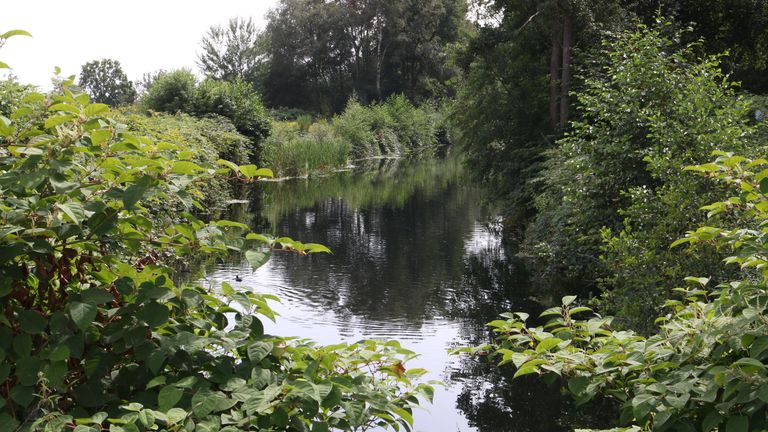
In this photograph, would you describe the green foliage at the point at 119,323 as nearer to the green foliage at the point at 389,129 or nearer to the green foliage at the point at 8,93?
the green foliage at the point at 8,93

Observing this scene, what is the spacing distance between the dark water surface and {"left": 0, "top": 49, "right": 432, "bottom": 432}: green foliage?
9.79 feet

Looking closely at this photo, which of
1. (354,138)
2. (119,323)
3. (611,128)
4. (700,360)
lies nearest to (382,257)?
(611,128)

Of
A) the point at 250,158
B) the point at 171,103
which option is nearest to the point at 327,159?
the point at 250,158

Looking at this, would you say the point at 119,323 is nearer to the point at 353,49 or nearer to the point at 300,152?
the point at 300,152

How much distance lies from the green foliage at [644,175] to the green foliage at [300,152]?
55.5 feet

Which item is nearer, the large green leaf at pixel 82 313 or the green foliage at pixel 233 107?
the large green leaf at pixel 82 313

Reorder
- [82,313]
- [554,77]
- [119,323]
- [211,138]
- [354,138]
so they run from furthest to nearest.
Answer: [354,138] → [211,138] → [554,77] → [119,323] → [82,313]

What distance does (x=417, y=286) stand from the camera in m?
10.7

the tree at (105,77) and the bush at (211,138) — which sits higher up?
the tree at (105,77)

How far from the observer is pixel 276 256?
1301 centimetres

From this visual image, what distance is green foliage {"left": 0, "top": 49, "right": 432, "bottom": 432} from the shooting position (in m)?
1.87

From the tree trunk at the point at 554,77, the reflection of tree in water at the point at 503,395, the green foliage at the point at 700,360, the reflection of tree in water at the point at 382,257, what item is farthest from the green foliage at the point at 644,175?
the tree trunk at the point at 554,77

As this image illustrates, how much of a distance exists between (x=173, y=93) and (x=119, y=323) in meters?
23.4

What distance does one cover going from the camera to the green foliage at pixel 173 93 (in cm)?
2383
